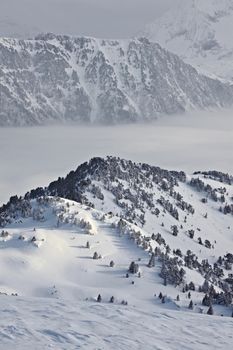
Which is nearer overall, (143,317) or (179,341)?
(179,341)

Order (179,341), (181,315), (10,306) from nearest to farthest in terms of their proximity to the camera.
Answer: (179,341), (10,306), (181,315)

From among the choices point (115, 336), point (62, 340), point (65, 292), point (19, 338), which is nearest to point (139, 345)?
point (115, 336)

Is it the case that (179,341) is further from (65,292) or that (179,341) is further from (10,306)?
(65,292)

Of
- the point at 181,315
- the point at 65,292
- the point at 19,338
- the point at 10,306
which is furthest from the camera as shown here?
the point at 65,292

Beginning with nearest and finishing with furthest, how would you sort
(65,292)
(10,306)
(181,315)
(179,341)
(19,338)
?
(19,338) → (179,341) → (10,306) → (181,315) → (65,292)

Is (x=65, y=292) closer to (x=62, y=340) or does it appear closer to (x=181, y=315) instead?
(x=181, y=315)

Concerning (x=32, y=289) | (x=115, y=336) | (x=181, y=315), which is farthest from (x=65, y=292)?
(x=115, y=336)
